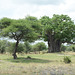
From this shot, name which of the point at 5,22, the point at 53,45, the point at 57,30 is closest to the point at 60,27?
the point at 57,30

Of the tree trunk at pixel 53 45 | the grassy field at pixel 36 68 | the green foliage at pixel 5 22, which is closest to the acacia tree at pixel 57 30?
the tree trunk at pixel 53 45

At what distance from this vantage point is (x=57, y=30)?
53.8m

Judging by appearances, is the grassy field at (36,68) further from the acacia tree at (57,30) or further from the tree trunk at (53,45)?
the tree trunk at (53,45)

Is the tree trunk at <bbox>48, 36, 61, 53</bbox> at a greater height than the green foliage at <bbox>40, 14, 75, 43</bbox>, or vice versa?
the green foliage at <bbox>40, 14, 75, 43</bbox>

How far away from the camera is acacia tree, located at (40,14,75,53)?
54534mm

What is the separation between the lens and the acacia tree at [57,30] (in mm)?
54534

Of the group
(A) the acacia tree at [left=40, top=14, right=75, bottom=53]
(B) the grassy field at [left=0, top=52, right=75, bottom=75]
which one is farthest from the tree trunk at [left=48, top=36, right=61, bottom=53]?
(B) the grassy field at [left=0, top=52, right=75, bottom=75]

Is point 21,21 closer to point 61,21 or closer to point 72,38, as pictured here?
point 61,21

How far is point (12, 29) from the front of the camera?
1036 inches

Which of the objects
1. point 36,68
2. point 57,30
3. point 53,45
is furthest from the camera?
point 53,45

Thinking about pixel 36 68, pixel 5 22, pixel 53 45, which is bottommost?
pixel 36 68

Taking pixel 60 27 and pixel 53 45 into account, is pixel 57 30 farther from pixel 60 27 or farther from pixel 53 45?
pixel 53 45

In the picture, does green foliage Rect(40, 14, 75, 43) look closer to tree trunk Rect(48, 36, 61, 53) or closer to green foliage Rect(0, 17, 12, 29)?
tree trunk Rect(48, 36, 61, 53)

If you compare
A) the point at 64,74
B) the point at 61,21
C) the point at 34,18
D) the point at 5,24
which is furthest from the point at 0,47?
the point at 64,74
